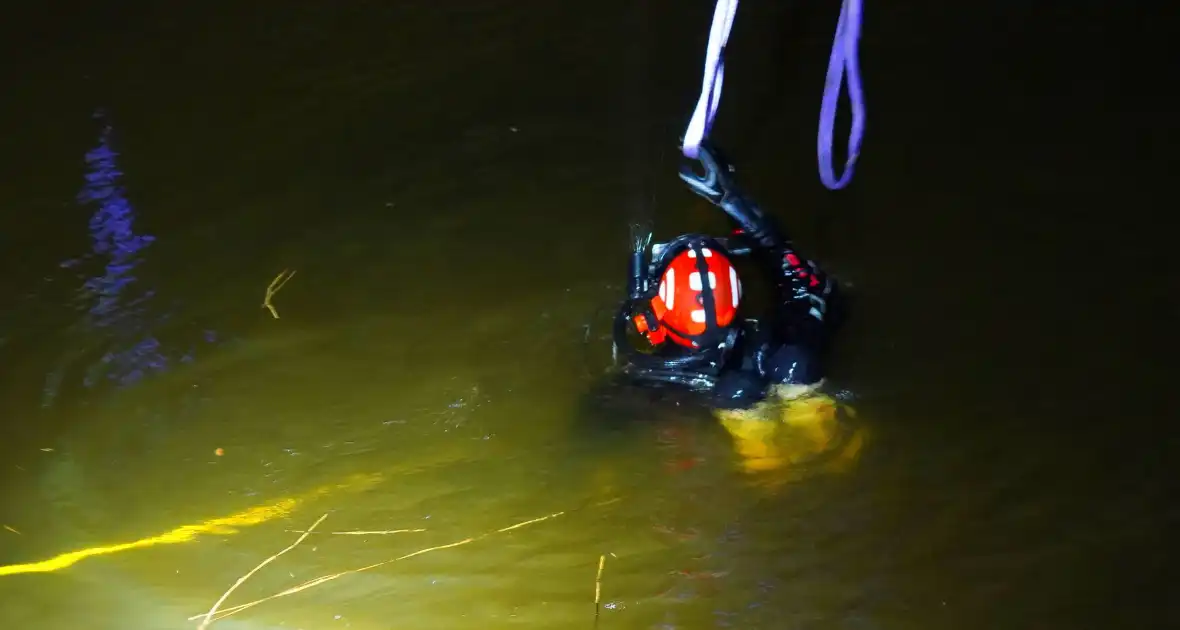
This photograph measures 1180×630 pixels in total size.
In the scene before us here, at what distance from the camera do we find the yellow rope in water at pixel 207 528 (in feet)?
2.71

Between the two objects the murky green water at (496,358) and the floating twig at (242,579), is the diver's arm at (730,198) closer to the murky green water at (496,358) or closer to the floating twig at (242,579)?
the murky green water at (496,358)

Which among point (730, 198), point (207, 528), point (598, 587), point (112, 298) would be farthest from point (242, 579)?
point (730, 198)

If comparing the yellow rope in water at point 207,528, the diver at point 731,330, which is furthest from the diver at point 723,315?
the yellow rope in water at point 207,528

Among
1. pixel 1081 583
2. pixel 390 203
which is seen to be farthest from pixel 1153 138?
pixel 390 203

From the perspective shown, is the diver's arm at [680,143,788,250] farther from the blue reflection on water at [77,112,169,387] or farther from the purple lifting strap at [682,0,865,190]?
the blue reflection on water at [77,112,169,387]

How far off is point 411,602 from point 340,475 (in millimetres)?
159

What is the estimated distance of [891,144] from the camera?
1177 mm

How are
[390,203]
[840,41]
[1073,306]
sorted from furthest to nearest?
[390,203] → [1073,306] → [840,41]

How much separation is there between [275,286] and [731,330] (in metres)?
0.55

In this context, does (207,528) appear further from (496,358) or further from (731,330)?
(731,330)

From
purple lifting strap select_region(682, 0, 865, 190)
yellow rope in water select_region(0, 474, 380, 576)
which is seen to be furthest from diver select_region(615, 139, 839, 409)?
yellow rope in water select_region(0, 474, 380, 576)

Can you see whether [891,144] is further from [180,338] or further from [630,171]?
[180,338]

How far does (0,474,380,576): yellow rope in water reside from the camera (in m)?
0.83

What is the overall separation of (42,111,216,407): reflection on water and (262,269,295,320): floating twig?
0.22 ft
